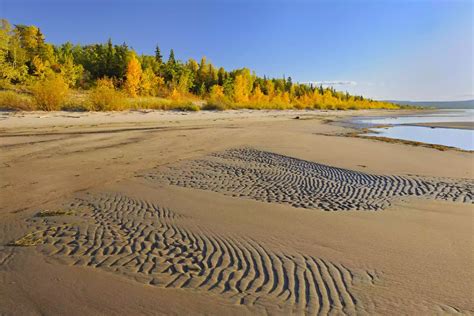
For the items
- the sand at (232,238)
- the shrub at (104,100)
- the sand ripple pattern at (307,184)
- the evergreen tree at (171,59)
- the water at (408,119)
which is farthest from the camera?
the evergreen tree at (171,59)

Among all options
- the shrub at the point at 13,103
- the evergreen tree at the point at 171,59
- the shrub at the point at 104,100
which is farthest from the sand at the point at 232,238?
the evergreen tree at the point at 171,59

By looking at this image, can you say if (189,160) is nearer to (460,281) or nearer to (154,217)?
(154,217)

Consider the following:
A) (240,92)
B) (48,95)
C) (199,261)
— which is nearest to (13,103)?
(48,95)

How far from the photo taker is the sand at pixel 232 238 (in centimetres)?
205

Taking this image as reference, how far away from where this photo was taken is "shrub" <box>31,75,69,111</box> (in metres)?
16.5

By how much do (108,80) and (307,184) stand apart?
40264 mm

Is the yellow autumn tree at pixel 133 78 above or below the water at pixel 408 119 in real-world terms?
above

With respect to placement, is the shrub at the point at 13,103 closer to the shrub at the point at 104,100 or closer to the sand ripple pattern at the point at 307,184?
the shrub at the point at 104,100

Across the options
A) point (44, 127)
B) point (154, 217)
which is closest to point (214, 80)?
point (44, 127)

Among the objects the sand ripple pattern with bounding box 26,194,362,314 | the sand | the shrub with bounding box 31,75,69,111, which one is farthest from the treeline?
the sand ripple pattern with bounding box 26,194,362,314

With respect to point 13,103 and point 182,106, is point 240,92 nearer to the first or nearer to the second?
point 182,106

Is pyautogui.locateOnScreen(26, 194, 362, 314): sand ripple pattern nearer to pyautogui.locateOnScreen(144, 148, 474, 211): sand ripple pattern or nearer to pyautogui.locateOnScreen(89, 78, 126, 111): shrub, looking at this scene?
pyautogui.locateOnScreen(144, 148, 474, 211): sand ripple pattern

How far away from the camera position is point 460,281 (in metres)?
2.27

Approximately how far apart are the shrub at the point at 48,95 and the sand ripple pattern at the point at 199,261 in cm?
1608
